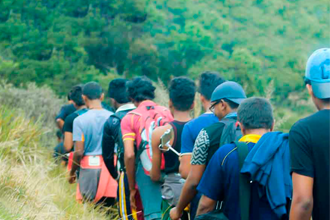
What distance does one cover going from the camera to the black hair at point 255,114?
147 inches

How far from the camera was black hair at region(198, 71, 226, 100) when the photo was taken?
16.4ft

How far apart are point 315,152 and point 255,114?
77 centimetres

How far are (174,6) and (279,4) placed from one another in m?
10.4

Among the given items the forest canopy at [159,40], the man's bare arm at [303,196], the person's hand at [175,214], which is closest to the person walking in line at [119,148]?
the person's hand at [175,214]

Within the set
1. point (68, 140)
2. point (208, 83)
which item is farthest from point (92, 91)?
point (208, 83)

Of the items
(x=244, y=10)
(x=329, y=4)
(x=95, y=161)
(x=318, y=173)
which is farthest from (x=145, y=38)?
(x=318, y=173)

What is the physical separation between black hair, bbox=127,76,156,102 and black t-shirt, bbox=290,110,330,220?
3204mm

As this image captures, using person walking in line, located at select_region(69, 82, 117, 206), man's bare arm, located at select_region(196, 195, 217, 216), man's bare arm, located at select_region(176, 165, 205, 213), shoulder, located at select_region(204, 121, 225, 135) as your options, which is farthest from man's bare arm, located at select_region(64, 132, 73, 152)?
man's bare arm, located at select_region(196, 195, 217, 216)

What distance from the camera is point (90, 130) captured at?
724cm

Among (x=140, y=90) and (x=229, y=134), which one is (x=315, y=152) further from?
(x=140, y=90)

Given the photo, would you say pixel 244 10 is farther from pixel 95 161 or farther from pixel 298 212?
pixel 298 212

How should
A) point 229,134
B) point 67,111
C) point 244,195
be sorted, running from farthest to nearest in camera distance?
1. point 67,111
2. point 229,134
3. point 244,195

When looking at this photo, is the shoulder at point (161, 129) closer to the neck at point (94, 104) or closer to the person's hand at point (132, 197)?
the person's hand at point (132, 197)

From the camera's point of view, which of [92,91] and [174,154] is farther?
[92,91]
